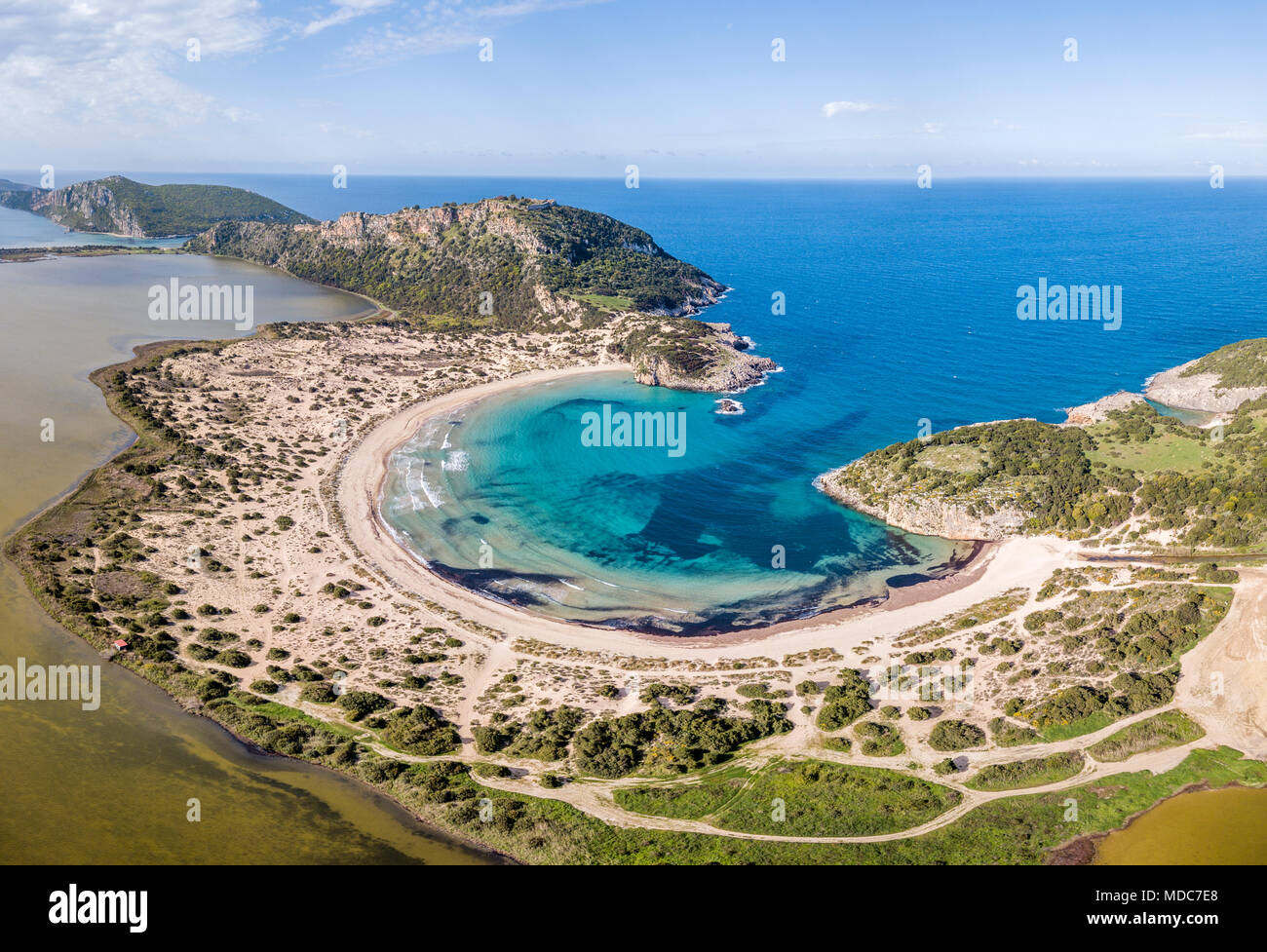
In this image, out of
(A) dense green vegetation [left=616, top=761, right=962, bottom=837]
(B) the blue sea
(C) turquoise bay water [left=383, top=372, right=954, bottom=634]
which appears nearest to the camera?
(A) dense green vegetation [left=616, top=761, right=962, bottom=837]

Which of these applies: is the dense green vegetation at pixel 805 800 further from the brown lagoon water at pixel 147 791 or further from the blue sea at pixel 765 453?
the blue sea at pixel 765 453

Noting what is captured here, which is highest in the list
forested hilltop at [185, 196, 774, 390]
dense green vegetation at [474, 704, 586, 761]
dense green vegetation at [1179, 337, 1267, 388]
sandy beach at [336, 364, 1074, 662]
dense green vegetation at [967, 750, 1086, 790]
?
forested hilltop at [185, 196, 774, 390]

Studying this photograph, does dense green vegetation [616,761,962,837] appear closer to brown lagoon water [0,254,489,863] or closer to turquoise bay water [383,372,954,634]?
brown lagoon water [0,254,489,863]

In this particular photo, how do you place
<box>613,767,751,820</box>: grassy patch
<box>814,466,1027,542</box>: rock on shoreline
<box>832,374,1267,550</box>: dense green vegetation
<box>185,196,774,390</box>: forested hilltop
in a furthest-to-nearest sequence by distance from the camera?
<box>185,196,774,390</box>: forested hilltop, <box>814,466,1027,542</box>: rock on shoreline, <box>832,374,1267,550</box>: dense green vegetation, <box>613,767,751,820</box>: grassy patch

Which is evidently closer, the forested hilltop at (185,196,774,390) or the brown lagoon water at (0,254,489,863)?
the brown lagoon water at (0,254,489,863)

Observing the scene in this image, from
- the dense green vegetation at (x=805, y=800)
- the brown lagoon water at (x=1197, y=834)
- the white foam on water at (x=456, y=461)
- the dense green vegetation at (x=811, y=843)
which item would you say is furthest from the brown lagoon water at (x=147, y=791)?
the white foam on water at (x=456, y=461)

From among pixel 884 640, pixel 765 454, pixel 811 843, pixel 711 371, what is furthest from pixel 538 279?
pixel 811 843

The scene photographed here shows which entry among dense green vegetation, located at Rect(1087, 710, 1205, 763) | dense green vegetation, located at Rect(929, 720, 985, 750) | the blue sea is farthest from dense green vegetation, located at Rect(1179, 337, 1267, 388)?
dense green vegetation, located at Rect(929, 720, 985, 750)
